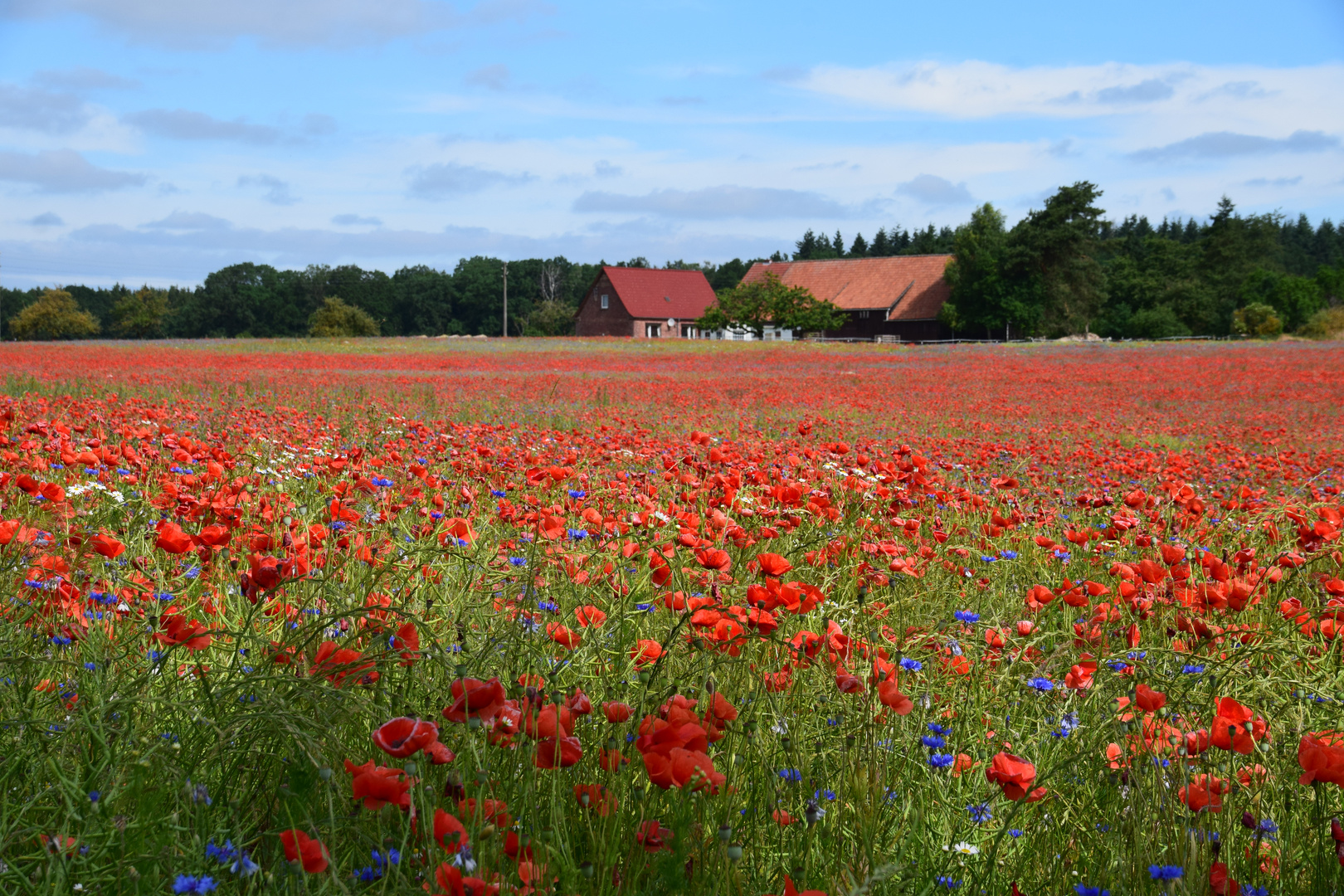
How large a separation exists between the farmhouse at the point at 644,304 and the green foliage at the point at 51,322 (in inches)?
1719

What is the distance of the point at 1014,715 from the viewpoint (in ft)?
7.78

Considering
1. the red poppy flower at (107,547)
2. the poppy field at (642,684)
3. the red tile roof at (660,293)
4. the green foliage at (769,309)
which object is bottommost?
the poppy field at (642,684)

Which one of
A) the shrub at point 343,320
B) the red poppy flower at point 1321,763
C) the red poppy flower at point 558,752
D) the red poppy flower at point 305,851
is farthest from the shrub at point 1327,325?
the shrub at point 343,320

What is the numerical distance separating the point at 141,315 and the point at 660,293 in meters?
54.1

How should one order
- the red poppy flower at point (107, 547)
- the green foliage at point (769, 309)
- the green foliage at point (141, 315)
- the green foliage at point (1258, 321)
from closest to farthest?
the red poppy flower at point (107, 547) < the green foliage at point (769, 309) < the green foliage at point (1258, 321) < the green foliage at point (141, 315)

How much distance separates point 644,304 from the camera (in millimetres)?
65375

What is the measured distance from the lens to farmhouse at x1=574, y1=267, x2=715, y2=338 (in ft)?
213

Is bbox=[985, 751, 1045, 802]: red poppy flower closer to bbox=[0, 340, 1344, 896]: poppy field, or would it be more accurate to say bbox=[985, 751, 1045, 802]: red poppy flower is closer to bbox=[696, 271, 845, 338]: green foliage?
bbox=[0, 340, 1344, 896]: poppy field

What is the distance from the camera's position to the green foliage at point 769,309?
53344mm

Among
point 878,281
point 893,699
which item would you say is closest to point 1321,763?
point 893,699

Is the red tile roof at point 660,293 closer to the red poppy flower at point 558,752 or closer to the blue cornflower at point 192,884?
the red poppy flower at point 558,752

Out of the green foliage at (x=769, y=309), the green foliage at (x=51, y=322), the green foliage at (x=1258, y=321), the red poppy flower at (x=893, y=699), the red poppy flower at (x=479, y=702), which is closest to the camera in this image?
the red poppy flower at (x=479, y=702)

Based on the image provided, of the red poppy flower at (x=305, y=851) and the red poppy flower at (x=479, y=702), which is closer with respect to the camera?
the red poppy flower at (x=305, y=851)

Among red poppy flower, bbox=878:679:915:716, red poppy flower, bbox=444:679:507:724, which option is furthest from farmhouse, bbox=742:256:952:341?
red poppy flower, bbox=444:679:507:724
